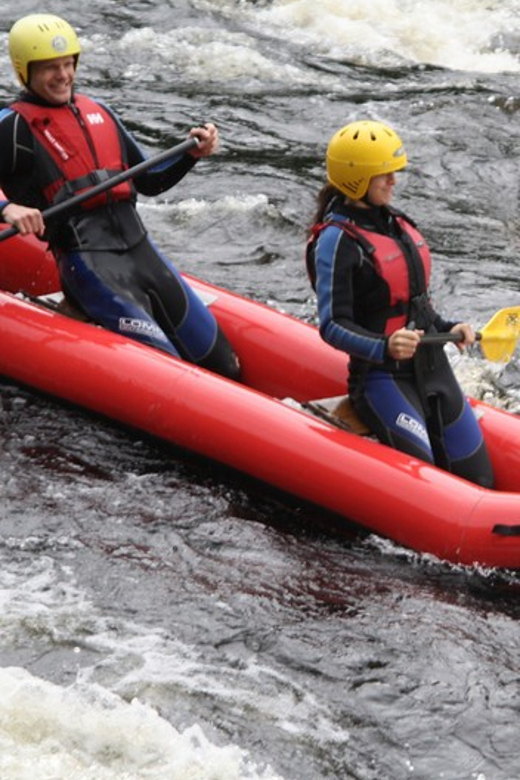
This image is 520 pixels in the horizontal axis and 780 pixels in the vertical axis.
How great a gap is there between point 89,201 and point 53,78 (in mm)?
523

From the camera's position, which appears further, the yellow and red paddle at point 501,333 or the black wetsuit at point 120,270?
the black wetsuit at point 120,270

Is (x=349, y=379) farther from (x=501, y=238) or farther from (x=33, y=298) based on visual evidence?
(x=501, y=238)

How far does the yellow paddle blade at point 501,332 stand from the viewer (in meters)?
5.85

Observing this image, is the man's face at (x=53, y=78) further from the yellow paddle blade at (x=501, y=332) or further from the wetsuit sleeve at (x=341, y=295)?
the yellow paddle blade at (x=501, y=332)

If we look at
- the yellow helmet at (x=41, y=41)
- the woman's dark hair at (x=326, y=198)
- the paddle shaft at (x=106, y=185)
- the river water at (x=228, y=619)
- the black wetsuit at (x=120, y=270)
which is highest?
the yellow helmet at (x=41, y=41)

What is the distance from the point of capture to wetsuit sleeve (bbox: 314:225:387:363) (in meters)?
5.40

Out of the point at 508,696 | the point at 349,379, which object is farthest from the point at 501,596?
the point at 349,379

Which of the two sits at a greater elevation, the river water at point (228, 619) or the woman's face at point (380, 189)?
the woman's face at point (380, 189)

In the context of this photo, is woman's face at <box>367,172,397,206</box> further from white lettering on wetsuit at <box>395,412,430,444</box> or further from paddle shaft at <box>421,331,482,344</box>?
white lettering on wetsuit at <box>395,412,430,444</box>

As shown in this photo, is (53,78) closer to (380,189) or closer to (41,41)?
(41,41)

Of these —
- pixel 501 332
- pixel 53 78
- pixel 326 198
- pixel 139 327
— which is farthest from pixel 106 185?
pixel 501 332

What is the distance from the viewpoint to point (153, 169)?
6.43 meters

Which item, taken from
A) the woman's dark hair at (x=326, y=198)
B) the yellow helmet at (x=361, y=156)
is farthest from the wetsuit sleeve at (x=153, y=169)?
the yellow helmet at (x=361, y=156)

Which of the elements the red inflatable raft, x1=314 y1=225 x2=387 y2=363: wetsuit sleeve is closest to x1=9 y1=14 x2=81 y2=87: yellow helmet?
the red inflatable raft
